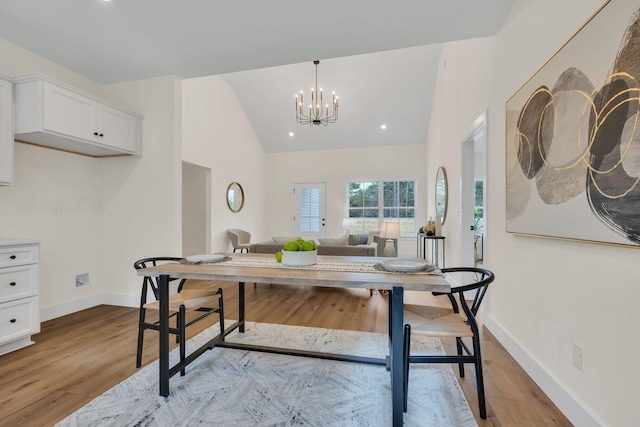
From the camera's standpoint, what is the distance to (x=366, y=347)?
2.35m

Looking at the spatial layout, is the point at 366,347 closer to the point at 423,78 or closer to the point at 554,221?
the point at 554,221

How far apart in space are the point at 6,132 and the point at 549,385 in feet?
14.1

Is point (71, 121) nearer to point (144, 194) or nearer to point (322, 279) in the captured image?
point (144, 194)

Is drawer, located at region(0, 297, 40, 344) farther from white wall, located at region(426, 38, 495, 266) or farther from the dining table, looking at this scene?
white wall, located at region(426, 38, 495, 266)

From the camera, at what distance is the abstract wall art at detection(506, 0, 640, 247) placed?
44.4 inches

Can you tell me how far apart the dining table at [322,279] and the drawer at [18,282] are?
1.42 meters

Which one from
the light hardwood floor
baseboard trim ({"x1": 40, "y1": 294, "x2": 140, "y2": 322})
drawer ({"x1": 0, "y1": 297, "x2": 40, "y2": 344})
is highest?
drawer ({"x1": 0, "y1": 297, "x2": 40, "y2": 344})

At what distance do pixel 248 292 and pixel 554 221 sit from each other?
3522mm

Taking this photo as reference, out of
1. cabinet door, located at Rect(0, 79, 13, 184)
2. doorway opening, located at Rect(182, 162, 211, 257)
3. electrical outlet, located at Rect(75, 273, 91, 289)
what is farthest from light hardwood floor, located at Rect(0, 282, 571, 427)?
doorway opening, located at Rect(182, 162, 211, 257)

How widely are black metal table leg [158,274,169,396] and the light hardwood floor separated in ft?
1.42

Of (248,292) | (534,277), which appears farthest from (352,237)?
(534,277)

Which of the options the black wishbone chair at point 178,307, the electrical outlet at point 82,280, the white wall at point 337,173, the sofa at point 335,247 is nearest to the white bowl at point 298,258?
the black wishbone chair at point 178,307

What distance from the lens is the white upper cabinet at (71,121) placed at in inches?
95.0

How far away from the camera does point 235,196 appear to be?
21.1ft
